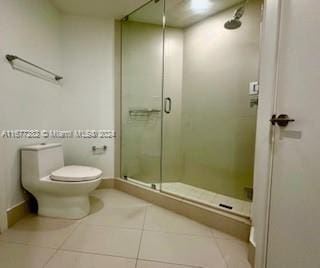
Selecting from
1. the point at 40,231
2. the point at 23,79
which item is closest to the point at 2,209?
the point at 40,231

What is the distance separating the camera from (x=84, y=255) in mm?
1185

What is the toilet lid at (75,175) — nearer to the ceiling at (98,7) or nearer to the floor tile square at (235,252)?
the floor tile square at (235,252)

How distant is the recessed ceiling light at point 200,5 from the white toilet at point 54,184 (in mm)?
1998

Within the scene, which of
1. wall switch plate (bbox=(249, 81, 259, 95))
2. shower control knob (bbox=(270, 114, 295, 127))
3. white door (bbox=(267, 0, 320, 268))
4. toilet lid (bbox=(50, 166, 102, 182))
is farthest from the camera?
wall switch plate (bbox=(249, 81, 259, 95))

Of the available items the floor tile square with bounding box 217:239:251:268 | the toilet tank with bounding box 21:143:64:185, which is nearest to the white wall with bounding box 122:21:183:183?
the toilet tank with bounding box 21:143:64:185

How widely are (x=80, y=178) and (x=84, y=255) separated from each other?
1.81ft

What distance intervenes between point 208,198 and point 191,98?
1.19 meters

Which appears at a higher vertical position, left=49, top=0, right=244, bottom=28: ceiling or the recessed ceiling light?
the recessed ceiling light

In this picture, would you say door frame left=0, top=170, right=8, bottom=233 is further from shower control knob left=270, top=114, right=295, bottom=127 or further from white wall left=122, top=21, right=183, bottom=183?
shower control knob left=270, top=114, right=295, bottom=127

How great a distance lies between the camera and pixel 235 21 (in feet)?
6.34

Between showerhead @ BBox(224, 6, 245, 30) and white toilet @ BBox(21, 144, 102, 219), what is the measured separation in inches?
76.6

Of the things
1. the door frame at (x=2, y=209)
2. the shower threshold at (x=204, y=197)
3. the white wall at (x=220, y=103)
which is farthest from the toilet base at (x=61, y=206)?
the white wall at (x=220, y=103)

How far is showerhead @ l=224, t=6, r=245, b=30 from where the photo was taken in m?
1.85

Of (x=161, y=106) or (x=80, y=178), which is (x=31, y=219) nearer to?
(x=80, y=178)
